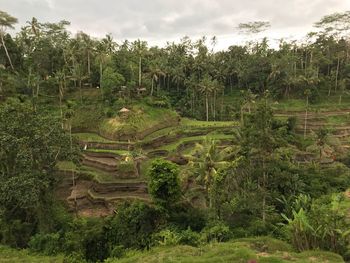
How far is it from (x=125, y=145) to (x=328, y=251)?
23109mm

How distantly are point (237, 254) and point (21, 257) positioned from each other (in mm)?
11015

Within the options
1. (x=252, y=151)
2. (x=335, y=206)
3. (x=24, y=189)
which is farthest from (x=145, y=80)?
(x=335, y=206)

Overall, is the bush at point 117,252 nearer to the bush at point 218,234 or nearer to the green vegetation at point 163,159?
the green vegetation at point 163,159

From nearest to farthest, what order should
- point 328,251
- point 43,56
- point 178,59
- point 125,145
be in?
1. point 328,251
2. point 125,145
3. point 43,56
4. point 178,59

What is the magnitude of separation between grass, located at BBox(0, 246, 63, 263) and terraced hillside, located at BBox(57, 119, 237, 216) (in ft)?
20.6

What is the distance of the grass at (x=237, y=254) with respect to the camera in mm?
13727

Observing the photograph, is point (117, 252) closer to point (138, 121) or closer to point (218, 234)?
point (218, 234)

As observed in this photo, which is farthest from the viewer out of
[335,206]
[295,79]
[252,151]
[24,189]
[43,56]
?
[295,79]

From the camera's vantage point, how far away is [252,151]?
23.7 m

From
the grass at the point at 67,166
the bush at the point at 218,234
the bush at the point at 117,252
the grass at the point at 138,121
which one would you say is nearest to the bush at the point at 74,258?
the bush at the point at 117,252


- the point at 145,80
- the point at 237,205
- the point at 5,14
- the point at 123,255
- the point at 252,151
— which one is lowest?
the point at 123,255

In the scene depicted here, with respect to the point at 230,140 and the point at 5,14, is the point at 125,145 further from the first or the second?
the point at 5,14

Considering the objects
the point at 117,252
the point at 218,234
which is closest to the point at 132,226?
the point at 117,252

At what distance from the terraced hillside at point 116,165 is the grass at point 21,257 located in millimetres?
6283
